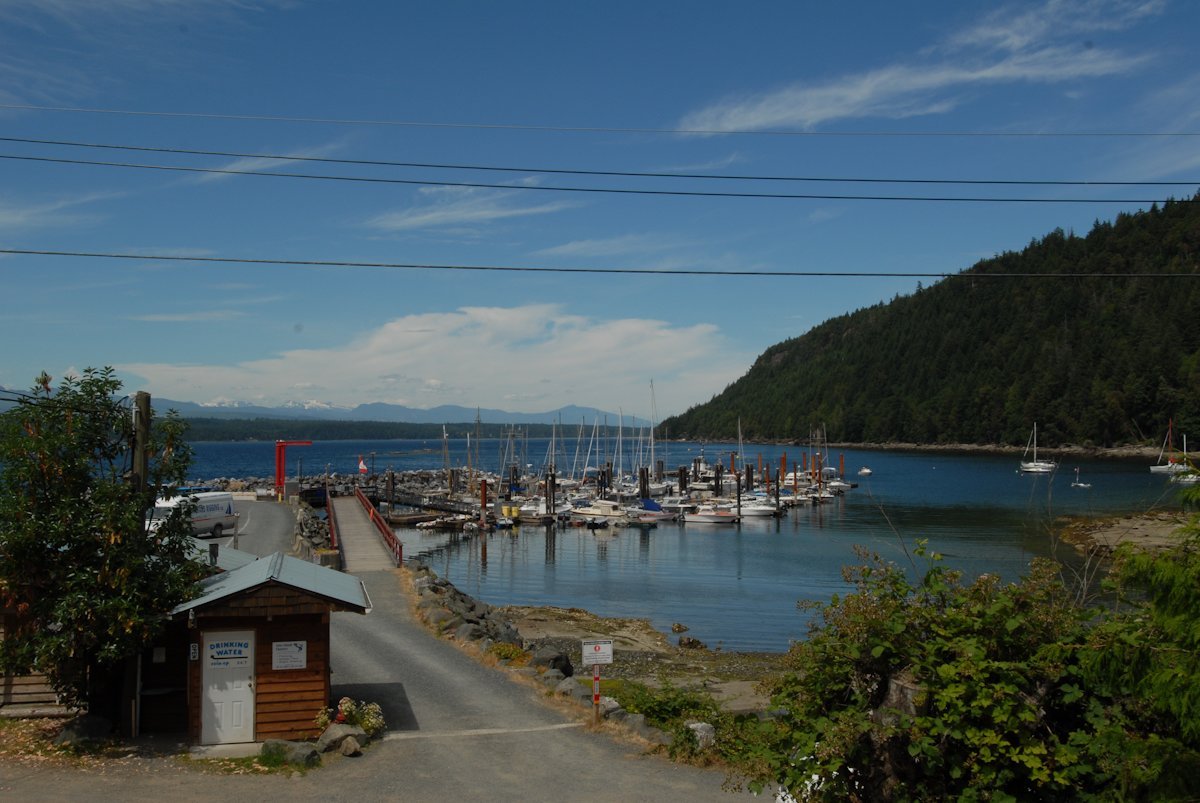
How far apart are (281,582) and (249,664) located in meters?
1.53

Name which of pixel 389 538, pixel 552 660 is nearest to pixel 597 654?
pixel 552 660

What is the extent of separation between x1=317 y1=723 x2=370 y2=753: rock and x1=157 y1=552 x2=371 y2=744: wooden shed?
2.59 ft

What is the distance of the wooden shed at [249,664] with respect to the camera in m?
14.8

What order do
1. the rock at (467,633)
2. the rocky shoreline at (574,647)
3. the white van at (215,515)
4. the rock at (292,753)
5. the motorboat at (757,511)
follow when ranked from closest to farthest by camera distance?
1. the rock at (292,753)
2. the rocky shoreline at (574,647)
3. the rock at (467,633)
4. the white van at (215,515)
5. the motorboat at (757,511)

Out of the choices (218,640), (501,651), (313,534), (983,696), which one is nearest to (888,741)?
(983,696)

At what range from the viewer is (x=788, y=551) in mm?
61406

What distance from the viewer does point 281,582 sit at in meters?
14.7

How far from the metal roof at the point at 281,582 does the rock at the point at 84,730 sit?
2042 millimetres

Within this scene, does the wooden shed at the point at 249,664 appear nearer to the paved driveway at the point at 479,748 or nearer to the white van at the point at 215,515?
the paved driveway at the point at 479,748

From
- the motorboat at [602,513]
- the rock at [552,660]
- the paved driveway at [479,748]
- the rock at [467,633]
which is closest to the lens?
the paved driveway at [479,748]

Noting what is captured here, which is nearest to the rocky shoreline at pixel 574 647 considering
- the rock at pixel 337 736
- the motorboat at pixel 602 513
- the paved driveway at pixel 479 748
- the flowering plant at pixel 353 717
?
the paved driveway at pixel 479 748

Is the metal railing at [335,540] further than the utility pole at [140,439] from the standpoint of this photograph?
Yes

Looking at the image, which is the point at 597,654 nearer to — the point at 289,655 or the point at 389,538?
the point at 289,655

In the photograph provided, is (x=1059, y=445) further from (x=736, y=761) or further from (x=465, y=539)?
(x=736, y=761)
